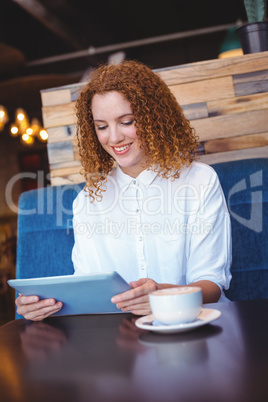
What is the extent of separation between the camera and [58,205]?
1.98m

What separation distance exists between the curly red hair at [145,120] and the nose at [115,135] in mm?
70

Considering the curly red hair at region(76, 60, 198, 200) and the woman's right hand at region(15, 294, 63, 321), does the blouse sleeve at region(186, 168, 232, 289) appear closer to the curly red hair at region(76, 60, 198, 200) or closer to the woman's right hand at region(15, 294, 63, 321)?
the curly red hair at region(76, 60, 198, 200)

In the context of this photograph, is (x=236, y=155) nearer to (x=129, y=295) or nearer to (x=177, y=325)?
(x=129, y=295)

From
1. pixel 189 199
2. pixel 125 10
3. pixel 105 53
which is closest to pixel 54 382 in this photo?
pixel 189 199

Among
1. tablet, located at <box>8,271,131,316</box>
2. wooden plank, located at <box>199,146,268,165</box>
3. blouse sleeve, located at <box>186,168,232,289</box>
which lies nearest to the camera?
tablet, located at <box>8,271,131,316</box>

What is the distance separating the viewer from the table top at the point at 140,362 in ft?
1.98

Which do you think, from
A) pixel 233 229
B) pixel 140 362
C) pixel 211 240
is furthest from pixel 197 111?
pixel 140 362

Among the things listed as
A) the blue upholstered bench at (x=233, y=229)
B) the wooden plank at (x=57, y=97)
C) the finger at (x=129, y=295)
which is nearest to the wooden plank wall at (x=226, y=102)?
the blue upholstered bench at (x=233, y=229)

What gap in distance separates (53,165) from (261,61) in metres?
1.09

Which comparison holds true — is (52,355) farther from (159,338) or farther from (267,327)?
(267,327)

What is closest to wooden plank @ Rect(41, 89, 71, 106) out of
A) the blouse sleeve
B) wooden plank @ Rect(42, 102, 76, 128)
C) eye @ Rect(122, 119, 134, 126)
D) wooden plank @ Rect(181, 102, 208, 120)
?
wooden plank @ Rect(42, 102, 76, 128)

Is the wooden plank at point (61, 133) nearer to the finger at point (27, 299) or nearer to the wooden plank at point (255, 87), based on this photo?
the wooden plank at point (255, 87)

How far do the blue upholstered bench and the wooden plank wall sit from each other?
36 cm

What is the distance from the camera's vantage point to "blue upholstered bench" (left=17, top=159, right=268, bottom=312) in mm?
1738
